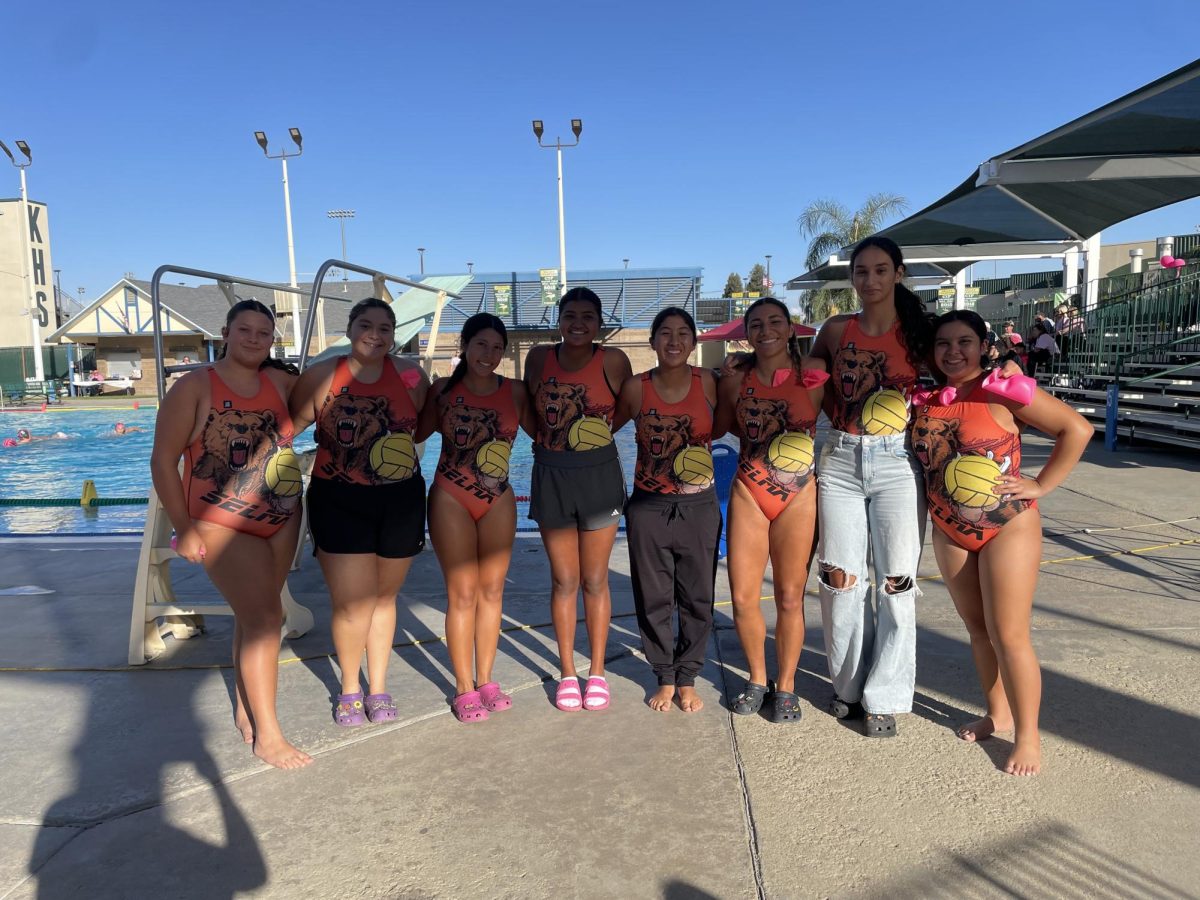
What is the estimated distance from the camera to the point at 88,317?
35281 mm

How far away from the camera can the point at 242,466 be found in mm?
2959

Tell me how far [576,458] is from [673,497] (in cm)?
42

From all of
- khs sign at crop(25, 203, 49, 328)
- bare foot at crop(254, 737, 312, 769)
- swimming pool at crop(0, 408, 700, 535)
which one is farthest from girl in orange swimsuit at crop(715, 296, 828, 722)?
khs sign at crop(25, 203, 49, 328)

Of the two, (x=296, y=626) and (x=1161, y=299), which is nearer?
(x=296, y=626)

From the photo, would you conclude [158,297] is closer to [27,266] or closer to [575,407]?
[575,407]

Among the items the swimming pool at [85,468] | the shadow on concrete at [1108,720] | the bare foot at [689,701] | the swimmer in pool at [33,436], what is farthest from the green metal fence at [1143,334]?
the swimmer in pool at [33,436]

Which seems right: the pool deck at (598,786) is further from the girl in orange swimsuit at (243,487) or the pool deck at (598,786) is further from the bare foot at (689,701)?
the girl in orange swimsuit at (243,487)

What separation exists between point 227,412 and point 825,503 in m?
2.24

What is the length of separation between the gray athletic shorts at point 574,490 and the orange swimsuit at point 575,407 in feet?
0.15

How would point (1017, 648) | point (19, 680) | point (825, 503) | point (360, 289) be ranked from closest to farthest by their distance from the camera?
point (1017, 648)
point (825, 503)
point (19, 680)
point (360, 289)

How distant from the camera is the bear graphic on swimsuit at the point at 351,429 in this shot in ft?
10.2

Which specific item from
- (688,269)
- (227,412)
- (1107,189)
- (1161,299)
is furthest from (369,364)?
(688,269)

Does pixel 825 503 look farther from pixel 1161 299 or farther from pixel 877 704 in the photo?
pixel 1161 299

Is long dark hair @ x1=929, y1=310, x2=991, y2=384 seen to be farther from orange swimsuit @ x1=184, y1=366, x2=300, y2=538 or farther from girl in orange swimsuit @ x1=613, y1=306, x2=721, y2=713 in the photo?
orange swimsuit @ x1=184, y1=366, x2=300, y2=538
